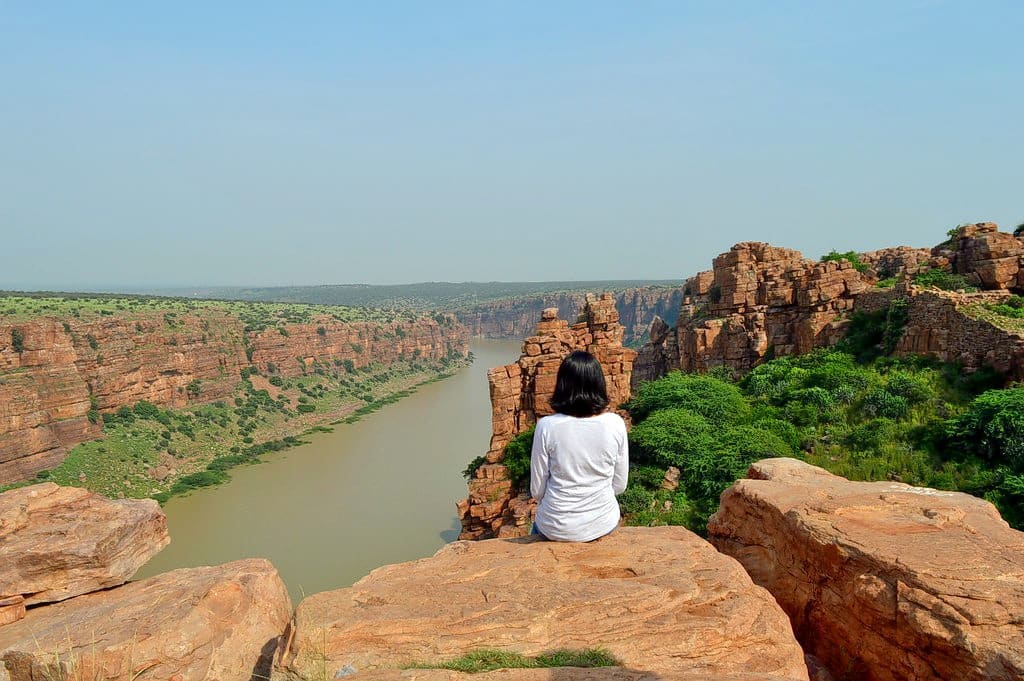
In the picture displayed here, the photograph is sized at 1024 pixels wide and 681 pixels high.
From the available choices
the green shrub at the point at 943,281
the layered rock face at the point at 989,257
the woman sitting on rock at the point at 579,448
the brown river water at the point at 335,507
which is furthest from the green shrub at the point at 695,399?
the woman sitting on rock at the point at 579,448

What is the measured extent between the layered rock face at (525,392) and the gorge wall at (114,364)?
25736 millimetres

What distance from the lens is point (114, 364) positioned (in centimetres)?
3472

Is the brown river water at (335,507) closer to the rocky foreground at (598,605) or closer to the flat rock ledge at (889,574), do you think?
the rocky foreground at (598,605)

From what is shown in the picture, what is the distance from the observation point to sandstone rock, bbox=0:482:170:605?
5262 mm

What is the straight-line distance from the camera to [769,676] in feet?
9.57

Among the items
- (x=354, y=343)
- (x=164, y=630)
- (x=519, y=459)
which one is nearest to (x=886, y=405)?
(x=519, y=459)

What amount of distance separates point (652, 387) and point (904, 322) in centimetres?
696

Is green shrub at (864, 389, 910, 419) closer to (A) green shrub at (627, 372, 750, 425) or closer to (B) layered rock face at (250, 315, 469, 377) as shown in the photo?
(A) green shrub at (627, 372, 750, 425)

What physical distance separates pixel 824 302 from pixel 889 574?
1577 centimetres

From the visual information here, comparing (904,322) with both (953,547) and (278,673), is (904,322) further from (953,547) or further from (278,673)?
(278,673)

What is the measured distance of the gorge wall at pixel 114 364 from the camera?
27641 mm

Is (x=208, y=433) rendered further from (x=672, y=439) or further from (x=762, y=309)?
(x=762, y=309)

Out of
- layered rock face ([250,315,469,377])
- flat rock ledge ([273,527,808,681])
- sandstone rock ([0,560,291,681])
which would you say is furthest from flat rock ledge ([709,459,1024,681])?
layered rock face ([250,315,469,377])

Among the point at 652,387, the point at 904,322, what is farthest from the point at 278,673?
the point at 904,322
